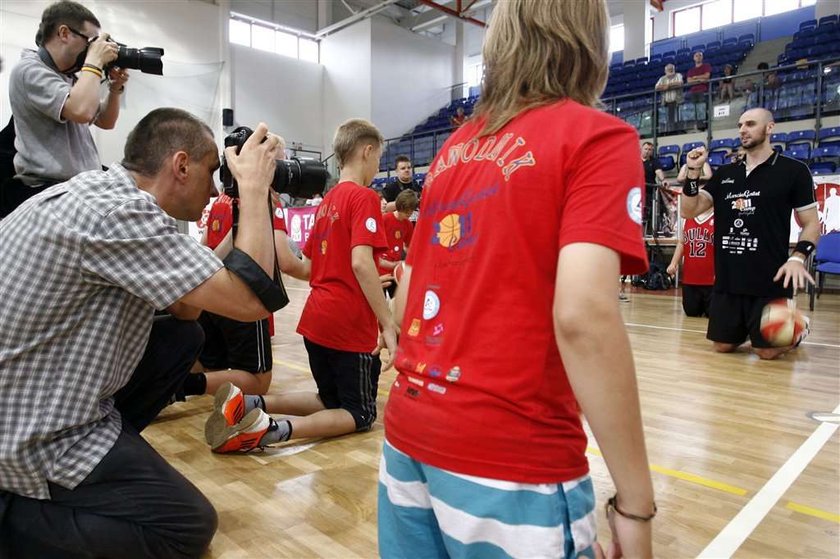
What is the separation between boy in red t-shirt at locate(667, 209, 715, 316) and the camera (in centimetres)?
625

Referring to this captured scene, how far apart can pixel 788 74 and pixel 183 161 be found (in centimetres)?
1127

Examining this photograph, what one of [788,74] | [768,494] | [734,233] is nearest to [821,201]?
[788,74]

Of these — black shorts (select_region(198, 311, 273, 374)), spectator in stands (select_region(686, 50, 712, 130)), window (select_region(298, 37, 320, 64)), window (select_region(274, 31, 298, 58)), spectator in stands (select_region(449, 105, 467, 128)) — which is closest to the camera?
black shorts (select_region(198, 311, 273, 374))

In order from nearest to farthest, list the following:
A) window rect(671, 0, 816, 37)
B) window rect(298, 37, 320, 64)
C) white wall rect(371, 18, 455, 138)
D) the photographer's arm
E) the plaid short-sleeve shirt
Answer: the plaid short-sleeve shirt, the photographer's arm, window rect(671, 0, 816, 37), white wall rect(371, 18, 455, 138), window rect(298, 37, 320, 64)

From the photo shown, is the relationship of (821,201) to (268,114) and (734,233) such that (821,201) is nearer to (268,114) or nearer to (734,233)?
(734,233)

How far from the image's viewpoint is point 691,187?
4.57 meters

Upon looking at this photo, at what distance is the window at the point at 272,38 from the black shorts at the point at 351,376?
1626cm

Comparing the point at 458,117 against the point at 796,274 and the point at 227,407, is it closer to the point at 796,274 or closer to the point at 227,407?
the point at 796,274

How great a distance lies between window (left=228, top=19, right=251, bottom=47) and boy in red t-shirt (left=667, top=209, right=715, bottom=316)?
1472 cm

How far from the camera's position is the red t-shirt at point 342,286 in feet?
8.84

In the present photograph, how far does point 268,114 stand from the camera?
56.9 ft

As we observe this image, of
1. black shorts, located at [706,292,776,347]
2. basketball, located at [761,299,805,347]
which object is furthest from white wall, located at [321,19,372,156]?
basketball, located at [761,299,805,347]

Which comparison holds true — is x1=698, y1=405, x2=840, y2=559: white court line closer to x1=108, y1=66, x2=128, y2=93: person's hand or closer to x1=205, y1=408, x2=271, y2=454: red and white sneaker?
x1=205, y1=408, x2=271, y2=454: red and white sneaker

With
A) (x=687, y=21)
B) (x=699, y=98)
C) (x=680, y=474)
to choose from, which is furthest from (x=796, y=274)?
(x=687, y=21)
